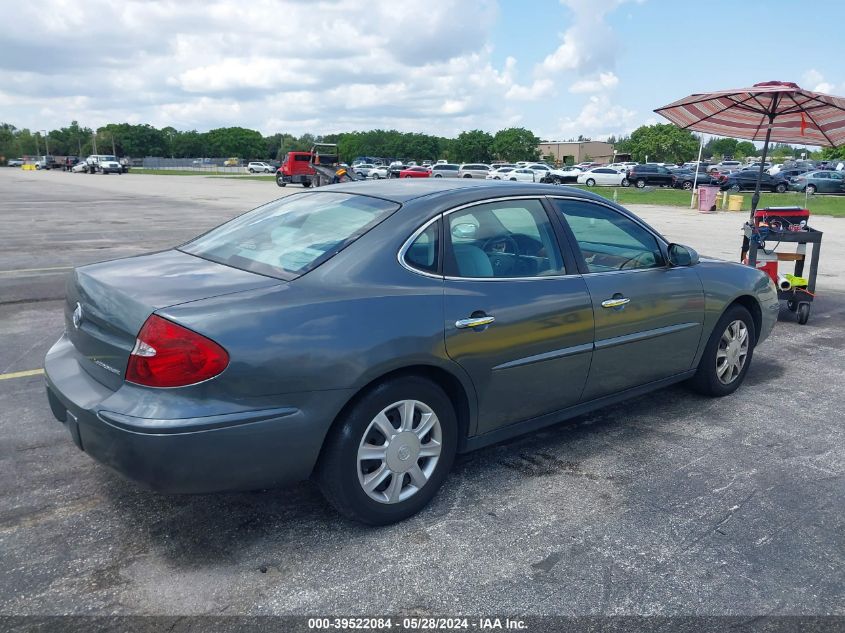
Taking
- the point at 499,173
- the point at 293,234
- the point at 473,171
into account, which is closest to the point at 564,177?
the point at 499,173

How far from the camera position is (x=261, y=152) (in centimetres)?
14738

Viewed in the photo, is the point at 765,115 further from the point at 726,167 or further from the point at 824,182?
the point at 726,167

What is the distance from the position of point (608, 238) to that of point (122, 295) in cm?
277

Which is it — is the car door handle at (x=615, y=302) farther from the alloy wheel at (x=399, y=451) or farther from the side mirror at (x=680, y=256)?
the alloy wheel at (x=399, y=451)

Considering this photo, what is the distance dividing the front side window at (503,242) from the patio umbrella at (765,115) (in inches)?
188

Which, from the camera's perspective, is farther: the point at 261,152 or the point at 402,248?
the point at 261,152

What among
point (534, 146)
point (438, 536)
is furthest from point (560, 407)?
point (534, 146)

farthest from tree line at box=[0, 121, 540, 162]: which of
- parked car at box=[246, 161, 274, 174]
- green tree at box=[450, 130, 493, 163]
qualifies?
parked car at box=[246, 161, 274, 174]

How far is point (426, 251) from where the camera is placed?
3350 mm

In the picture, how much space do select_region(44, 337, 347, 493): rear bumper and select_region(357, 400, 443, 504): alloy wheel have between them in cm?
27

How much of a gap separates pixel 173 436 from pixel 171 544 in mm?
684

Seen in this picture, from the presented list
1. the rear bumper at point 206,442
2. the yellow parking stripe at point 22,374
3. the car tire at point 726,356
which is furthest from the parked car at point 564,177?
the rear bumper at point 206,442

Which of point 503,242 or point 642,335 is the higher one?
point 503,242

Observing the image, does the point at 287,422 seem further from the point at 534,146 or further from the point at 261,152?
the point at 261,152
